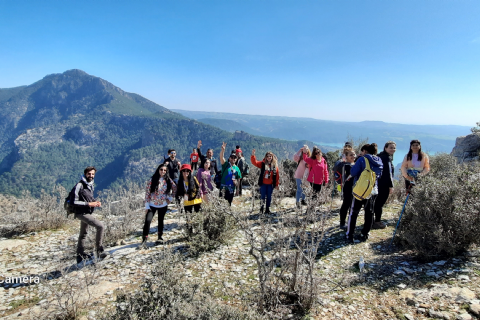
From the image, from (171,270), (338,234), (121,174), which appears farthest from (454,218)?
(121,174)

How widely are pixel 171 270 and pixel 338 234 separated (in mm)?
3999

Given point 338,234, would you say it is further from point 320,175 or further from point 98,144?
point 98,144

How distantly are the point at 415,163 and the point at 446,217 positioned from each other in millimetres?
2654

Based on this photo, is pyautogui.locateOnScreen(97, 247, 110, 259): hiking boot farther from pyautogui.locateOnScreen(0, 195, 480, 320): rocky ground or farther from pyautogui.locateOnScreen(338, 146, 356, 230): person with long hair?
pyautogui.locateOnScreen(338, 146, 356, 230): person with long hair

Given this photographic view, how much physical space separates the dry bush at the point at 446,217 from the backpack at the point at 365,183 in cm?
76

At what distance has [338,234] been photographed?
5219 millimetres

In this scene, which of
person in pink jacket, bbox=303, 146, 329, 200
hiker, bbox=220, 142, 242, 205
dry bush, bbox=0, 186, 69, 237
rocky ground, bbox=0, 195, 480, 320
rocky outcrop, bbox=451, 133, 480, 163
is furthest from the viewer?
rocky outcrop, bbox=451, 133, 480, 163

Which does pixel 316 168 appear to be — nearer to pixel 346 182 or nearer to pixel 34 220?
pixel 346 182

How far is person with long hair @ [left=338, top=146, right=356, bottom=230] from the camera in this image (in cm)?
520

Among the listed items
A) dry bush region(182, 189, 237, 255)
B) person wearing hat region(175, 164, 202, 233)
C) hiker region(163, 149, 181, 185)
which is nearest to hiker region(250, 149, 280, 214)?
dry bush region(182, 189, 237, 255)

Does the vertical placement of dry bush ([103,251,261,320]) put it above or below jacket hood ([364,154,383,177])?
below

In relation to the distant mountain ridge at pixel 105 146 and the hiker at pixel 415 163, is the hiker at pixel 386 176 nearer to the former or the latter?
the hiker at pixel 415 163

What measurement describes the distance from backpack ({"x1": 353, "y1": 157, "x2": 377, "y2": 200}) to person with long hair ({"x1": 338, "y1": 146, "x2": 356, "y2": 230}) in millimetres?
618

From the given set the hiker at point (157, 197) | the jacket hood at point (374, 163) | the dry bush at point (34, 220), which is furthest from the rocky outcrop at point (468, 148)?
the dry bush at point (34, 220)
